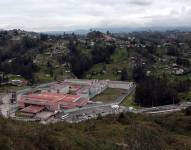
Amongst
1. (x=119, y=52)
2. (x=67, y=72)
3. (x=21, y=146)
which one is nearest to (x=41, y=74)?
(x=67, y=72)

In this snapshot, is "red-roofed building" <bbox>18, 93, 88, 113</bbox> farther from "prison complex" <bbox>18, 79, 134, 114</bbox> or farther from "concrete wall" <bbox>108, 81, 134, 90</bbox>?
"concrete wall" <bbox>108, 81, 134, 90</bbox>

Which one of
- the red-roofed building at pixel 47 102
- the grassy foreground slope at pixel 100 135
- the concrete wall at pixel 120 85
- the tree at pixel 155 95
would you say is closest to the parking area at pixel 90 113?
the red-roofed building at pixel 47 102

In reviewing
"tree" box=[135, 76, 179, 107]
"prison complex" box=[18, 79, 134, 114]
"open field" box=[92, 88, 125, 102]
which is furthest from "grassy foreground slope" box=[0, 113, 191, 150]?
"open field" box=[92, 88, 125, 102]

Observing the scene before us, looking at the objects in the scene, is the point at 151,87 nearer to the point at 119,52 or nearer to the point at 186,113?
the point at 186,113

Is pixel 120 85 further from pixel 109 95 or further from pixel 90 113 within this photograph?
pixel 90 113

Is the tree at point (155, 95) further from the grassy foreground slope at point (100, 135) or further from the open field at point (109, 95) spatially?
the grassy foreground slope at point (100, 135)
